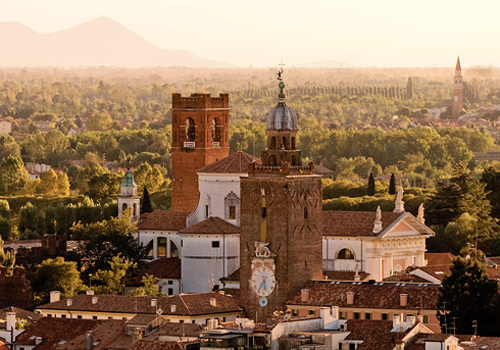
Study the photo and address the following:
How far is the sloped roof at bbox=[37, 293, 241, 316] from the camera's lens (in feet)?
243

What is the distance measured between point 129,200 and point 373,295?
81.0 feet

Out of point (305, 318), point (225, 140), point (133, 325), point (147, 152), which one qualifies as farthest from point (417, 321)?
point (147, 152)

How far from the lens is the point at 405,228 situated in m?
85.6

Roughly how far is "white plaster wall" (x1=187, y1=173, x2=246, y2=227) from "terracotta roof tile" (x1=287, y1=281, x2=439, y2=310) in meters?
14.3

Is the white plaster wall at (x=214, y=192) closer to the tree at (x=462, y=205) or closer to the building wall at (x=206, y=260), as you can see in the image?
the building wall at (x=206, y=260)

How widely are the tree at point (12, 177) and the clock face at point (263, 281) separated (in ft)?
262

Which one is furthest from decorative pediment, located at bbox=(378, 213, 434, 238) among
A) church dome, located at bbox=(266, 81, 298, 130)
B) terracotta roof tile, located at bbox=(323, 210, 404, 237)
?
church dome, located at bbox=(266, 81, 298, 130)

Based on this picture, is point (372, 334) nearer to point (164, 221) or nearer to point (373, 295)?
point (373, 295)

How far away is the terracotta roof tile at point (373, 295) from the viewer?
233 feet

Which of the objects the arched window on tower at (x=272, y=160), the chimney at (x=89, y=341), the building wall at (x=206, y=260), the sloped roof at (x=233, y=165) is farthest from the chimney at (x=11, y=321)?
the sloped roof at (x=233, y=165)

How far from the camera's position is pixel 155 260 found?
294 ft

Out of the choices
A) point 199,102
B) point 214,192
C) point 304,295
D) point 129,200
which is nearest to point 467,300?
point 304,295

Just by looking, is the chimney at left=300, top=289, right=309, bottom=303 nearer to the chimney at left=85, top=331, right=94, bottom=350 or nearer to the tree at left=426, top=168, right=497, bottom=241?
the chimney at left=85, top=331, right=94, bottom=350

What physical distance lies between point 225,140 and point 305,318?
1394 inches
